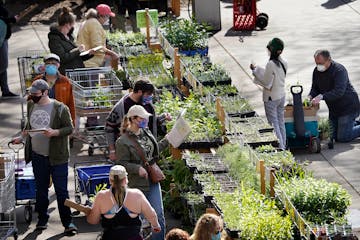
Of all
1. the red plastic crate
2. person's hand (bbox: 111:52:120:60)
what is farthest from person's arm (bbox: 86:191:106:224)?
the red plastic crate

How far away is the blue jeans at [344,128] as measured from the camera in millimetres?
17219

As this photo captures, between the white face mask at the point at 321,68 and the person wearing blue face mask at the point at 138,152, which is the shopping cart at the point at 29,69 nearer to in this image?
the white face mask at the point at 321,68

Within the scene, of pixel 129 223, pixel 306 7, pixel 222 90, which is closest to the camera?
pixel 129 223

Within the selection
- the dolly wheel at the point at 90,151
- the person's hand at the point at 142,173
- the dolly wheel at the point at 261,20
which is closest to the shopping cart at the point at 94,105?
the dolly wheel at the point at 90,151

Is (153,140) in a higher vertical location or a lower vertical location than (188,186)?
higher

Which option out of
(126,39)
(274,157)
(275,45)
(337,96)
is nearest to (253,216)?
(274,157)

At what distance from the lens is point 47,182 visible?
13.7m

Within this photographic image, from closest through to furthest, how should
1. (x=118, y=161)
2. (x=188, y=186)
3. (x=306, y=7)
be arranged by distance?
1. (x=118, y=161)
2. (x=188, y=186)
3. (x=306, y=7)

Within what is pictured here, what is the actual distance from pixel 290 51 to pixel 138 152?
425 inches

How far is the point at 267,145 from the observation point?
14.2 m

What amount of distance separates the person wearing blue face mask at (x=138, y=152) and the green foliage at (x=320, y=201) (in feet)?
4.58


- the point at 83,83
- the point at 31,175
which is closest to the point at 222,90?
the point at 83,83

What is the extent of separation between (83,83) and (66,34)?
781 millimetres

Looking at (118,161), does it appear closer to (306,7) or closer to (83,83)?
(83,83)
